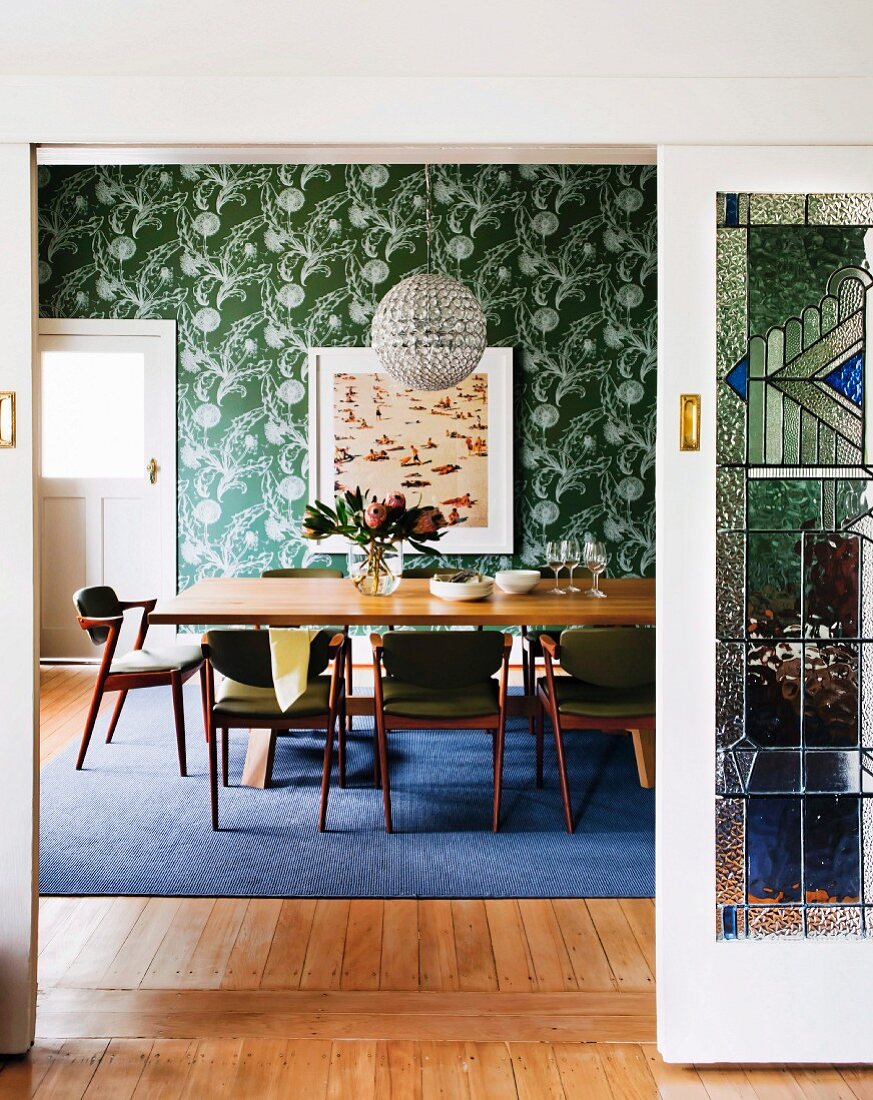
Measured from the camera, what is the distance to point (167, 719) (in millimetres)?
5086

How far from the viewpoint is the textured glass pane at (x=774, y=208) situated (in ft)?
6.88

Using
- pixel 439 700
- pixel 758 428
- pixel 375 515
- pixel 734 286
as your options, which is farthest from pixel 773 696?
pixel 375 515

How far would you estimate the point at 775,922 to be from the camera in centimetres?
212

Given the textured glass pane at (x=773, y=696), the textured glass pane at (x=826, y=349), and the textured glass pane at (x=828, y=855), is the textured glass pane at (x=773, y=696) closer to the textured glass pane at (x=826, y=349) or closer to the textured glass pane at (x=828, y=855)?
the textured glass pane at (x=828, y=855)

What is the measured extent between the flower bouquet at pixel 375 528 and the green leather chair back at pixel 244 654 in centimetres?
55

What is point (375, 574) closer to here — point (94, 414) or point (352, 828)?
point (352, 828)

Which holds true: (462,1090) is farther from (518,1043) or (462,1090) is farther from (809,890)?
(809,890)

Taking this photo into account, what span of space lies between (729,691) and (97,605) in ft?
10.4

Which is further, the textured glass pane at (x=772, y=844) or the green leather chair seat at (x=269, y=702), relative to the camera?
the green leather chair seat at (x=269, y=702)

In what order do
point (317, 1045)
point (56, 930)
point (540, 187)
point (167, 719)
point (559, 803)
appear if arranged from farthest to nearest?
point (540, 187) < point (167, 719) < point (559, 803) < point (56, 930) < point (317, 1045)

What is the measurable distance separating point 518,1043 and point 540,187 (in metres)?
5.35

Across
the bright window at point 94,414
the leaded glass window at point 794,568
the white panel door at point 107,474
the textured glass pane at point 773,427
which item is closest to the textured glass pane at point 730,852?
the leaded glass window at point 794,568

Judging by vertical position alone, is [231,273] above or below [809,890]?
above
